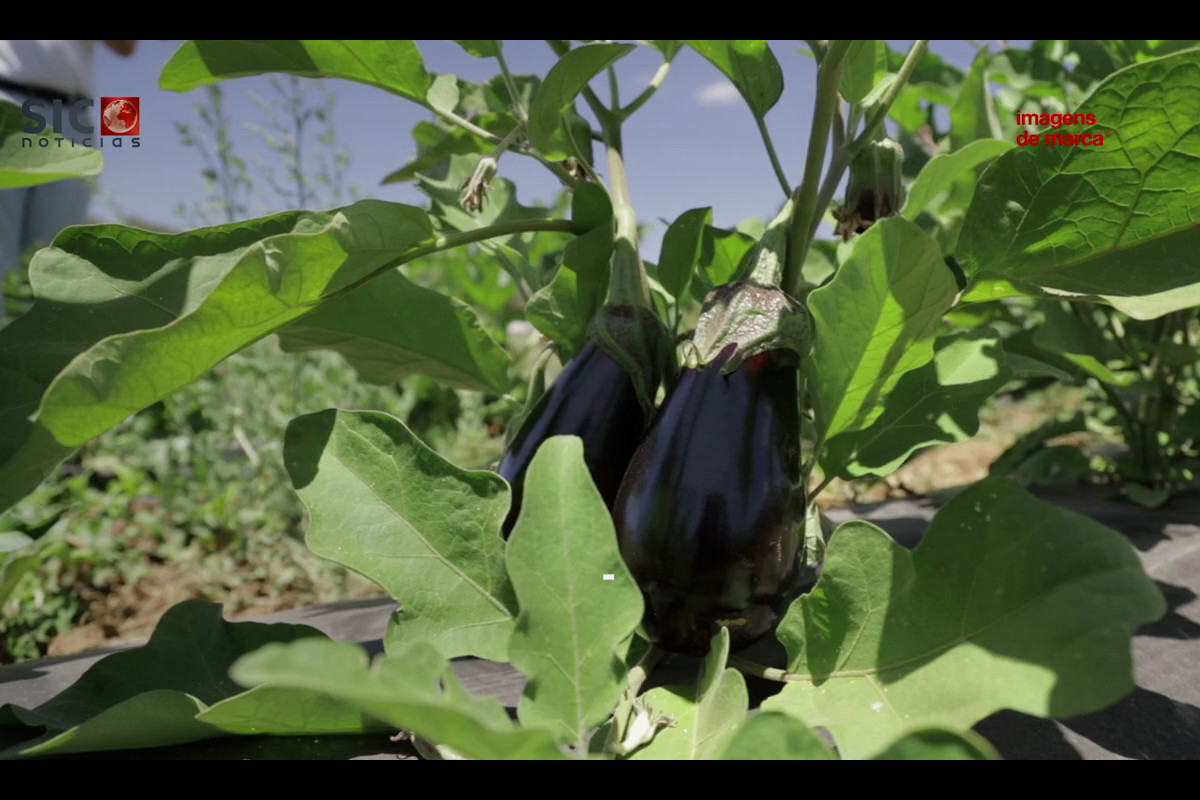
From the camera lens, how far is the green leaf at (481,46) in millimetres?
668

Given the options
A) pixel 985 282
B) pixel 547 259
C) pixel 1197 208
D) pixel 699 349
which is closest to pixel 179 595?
pixel 547 259

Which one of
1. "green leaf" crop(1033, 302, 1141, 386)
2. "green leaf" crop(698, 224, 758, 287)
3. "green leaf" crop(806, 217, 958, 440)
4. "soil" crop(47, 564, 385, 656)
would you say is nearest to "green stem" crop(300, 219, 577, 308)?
"green leaf" crop(698, 224, 758, 287)

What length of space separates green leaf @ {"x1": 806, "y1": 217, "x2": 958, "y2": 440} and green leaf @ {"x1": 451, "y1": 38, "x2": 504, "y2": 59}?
35 centimetres

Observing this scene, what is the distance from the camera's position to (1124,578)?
0.32 meters

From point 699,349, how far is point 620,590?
0.19 meters

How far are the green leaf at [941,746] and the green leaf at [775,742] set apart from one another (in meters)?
0.02

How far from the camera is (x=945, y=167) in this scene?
0.63m

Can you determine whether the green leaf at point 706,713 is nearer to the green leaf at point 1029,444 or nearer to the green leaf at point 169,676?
the green leaf at point 169,676

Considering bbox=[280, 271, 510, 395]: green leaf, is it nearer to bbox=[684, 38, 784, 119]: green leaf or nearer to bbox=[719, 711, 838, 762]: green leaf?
bbox=[684, 38, 784, 119]: green leaf

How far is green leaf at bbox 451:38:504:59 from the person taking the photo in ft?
2.19

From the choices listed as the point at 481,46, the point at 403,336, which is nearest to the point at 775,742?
the point at 403,336

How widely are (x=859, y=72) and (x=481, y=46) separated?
0.28 meters

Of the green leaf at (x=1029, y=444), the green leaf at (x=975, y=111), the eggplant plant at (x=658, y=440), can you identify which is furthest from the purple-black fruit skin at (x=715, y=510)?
the green leaf at (x=1029, y=444)

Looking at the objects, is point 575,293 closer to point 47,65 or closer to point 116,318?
point 116,318
